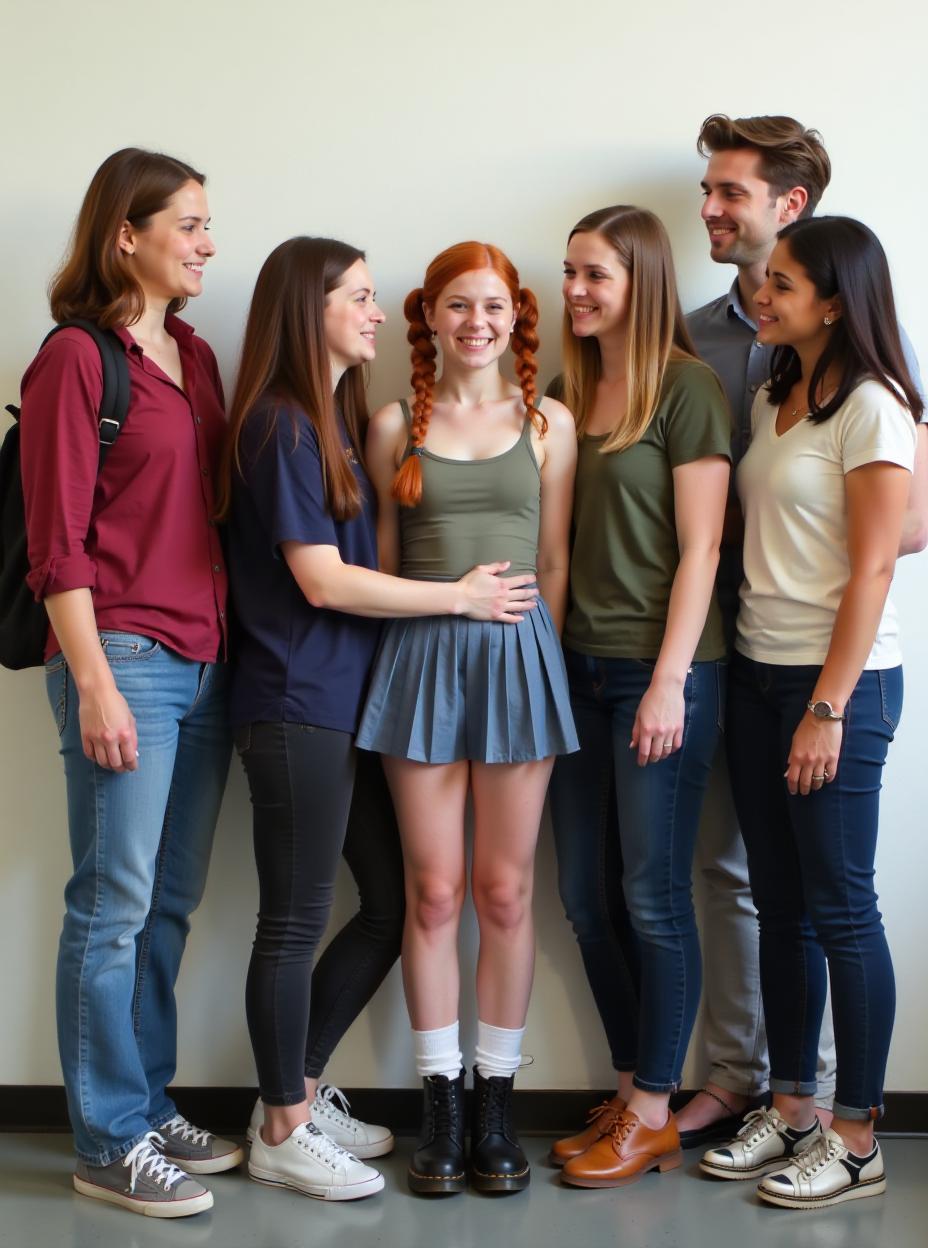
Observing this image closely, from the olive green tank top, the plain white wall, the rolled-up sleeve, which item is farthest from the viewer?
the plain white wall

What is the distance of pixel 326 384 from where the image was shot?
2170mm

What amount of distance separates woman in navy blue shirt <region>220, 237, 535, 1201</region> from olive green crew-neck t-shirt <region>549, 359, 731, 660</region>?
0.52ft

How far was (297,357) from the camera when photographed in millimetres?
2162

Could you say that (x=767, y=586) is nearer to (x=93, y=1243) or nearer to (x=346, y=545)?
(x=346, y=545)

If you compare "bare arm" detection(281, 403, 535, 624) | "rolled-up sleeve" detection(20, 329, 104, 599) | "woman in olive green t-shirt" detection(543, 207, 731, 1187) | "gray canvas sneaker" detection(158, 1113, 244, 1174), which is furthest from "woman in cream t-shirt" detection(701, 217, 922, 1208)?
"rolled-up sleeve" detection(20, 329, 104, 599)

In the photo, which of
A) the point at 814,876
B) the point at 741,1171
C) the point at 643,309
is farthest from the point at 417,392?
the point at 741,1171

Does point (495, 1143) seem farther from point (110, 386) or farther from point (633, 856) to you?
point (110, 386)

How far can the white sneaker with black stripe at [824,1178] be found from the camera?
219cm

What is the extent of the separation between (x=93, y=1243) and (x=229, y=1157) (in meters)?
0.31

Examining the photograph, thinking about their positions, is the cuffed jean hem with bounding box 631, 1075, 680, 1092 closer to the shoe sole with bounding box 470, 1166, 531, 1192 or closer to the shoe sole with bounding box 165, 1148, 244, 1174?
the shoe sole with bounding box 470, 1166, 531, 1192

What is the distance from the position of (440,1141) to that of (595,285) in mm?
1653

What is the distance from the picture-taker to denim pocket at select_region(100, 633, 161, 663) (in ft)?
6.87

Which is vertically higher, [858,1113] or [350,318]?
[350,318]

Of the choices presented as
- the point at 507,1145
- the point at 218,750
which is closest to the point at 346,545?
the point at 218,750
